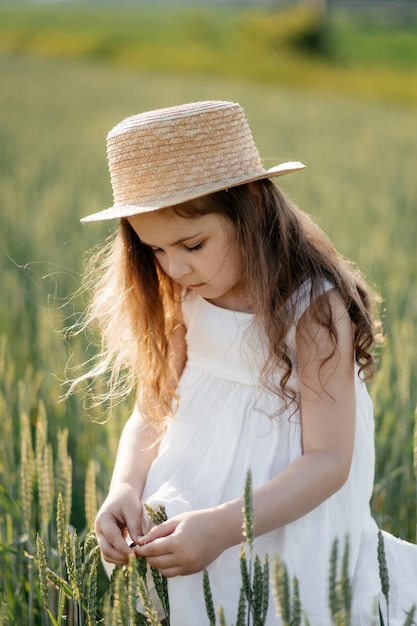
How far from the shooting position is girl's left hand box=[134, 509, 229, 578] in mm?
1181

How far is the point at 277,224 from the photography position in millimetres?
1427

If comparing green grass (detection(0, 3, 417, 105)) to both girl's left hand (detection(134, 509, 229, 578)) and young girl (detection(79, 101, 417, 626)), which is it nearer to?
young girl (detection(79, 101, 417, 626))

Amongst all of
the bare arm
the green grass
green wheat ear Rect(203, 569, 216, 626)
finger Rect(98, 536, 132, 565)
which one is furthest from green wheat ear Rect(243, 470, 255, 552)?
the green grass

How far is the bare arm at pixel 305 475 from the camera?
3.92 ft

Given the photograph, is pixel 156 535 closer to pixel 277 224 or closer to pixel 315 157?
pixel 277 224

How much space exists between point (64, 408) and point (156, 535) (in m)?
1.05

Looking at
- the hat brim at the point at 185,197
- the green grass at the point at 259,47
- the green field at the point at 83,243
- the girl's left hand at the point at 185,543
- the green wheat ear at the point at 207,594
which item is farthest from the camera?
the green grass at the point at 259,47

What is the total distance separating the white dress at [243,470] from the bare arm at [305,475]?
0.17 feet

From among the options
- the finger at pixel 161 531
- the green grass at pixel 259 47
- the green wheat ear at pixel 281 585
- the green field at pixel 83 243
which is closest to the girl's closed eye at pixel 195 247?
the green field at pixel 83 243

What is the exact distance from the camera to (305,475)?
128cm

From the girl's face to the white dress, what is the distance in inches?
4.5

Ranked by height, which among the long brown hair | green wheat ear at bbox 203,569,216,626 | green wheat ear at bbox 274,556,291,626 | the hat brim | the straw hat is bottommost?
green wheat ear at bbox 203,569,216,626

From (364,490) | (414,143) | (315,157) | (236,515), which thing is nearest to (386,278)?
(364,490)

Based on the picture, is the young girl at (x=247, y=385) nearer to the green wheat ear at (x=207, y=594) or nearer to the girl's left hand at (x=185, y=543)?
the girl's left hand at (x=185, y=543)
